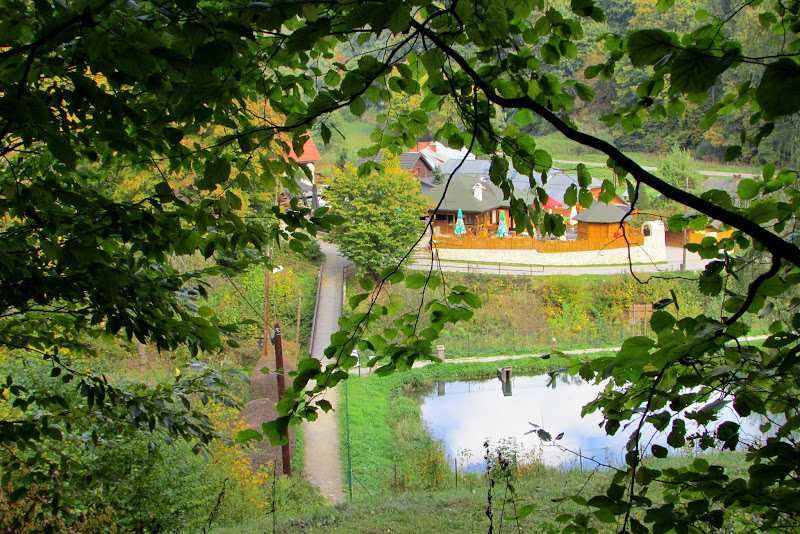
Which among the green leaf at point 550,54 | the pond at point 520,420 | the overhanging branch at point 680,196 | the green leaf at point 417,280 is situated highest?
the green leaf at point 550,54

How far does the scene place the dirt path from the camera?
9.78 meters

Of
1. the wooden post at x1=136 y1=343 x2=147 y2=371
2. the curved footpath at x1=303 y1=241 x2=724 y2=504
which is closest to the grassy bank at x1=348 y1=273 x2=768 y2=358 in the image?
the curved footpath at x1=303 y1=241 x2=724 y2=504

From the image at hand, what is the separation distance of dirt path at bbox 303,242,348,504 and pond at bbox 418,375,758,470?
2.08 meters

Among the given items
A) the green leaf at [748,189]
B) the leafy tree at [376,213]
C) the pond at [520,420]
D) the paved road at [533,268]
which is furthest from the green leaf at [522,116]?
the paved road at [533,268]

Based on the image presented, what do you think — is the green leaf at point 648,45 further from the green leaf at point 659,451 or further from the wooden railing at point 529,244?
the wooden railing at point 529,244

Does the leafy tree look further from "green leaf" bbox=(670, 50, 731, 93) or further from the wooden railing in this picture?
"green leaf" bbox=(670, 50, 731, 93)

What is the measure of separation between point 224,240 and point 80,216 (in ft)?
2.46

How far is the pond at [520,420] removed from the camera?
1075 cm

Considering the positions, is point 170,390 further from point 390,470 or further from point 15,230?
point 390,470

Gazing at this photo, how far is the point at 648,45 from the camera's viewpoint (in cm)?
106

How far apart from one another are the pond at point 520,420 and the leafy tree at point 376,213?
5.28 meters

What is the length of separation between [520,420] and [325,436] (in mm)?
4156

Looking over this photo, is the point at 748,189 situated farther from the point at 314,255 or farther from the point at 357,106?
the point at 314,255

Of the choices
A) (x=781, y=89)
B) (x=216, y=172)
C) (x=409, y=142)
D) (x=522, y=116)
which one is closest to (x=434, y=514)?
(x=409, y=142)
